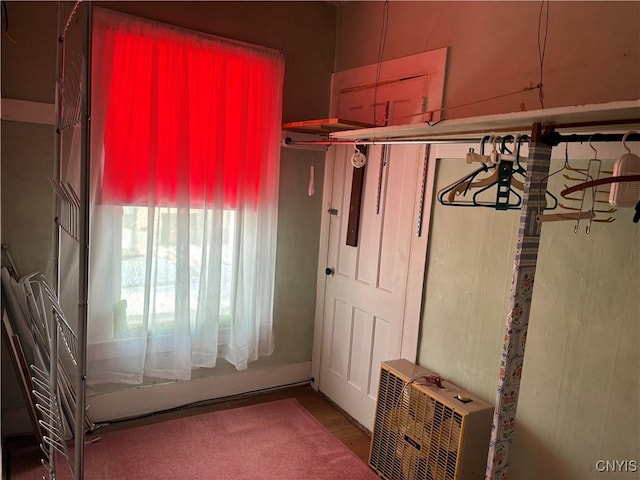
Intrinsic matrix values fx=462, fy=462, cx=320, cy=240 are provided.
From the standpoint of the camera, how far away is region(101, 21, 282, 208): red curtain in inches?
103

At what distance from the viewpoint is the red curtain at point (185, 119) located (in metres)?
2.62

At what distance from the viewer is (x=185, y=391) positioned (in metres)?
3.16

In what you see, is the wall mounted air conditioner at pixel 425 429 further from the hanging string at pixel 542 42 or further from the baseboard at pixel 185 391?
the hanging string at pixel 542 42

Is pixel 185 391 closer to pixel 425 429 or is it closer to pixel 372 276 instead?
pixel 372 276

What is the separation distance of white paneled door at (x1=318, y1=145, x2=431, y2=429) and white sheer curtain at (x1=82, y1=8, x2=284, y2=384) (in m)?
0.49

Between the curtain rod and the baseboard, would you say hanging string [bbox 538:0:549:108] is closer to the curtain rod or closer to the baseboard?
the curtain rod

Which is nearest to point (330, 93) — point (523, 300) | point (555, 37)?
point (555, 37)

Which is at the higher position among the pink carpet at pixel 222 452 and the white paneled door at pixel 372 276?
the white paneled door at pixel 372 276

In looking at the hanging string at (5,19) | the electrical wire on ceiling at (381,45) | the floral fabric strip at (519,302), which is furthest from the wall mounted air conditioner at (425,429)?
the hanging string at (5,19)

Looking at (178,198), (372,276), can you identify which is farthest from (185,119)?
(372,276)

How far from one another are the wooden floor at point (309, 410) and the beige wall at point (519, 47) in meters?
2.05

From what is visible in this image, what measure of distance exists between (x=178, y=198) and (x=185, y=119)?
477 millimetres

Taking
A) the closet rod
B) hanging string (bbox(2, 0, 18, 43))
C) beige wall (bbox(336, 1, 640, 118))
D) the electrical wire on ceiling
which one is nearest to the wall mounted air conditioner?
the closet rod

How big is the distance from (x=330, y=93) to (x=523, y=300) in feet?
7.92
